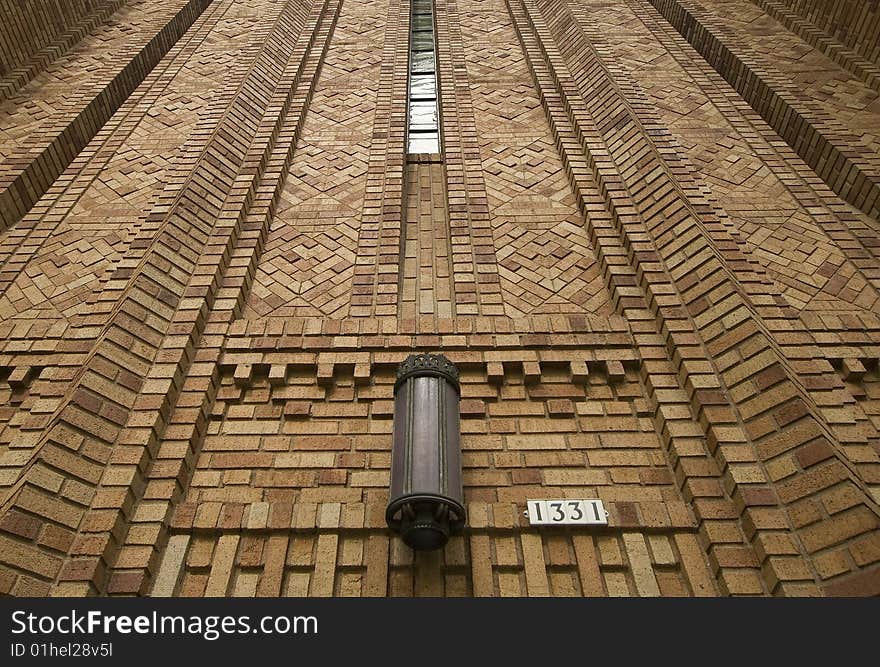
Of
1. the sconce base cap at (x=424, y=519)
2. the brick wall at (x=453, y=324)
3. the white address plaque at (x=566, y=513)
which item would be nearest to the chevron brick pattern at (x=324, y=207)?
the brick wall at (x=453, y=324)

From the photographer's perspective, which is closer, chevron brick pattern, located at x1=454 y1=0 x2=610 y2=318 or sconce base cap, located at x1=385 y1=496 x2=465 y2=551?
sconce base cap, located at x1=385 y1=496 x2=465 y2=551

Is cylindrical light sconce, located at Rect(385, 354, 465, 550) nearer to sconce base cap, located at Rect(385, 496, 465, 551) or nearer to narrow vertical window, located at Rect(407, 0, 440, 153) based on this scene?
sconce base cap, located at Rect(385, 496, 465, 551)

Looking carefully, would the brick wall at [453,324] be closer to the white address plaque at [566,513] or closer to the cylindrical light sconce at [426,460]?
the white address plaque at [566,513]

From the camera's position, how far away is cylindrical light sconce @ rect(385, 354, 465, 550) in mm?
1855

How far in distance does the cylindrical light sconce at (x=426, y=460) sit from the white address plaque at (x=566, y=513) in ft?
1.17

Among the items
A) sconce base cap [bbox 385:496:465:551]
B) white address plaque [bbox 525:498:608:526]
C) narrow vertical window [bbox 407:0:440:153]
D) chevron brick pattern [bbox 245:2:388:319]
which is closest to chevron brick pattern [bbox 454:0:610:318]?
narrow vertical window [bbox 407:0:440:153]

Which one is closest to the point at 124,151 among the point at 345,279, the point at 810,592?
the point at 345,279

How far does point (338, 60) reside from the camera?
5430mm

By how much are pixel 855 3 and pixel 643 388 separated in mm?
5209

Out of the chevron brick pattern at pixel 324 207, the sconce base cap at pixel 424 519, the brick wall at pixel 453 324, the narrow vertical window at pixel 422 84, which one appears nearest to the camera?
the sconce base cap at pixel 424 519

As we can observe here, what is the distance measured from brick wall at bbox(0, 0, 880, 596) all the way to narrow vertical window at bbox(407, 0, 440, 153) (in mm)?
272

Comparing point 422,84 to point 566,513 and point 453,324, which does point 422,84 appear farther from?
point 566,513

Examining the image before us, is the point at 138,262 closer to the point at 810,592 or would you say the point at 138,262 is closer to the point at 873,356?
the point at 810,592

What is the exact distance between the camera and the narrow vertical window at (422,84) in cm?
465
